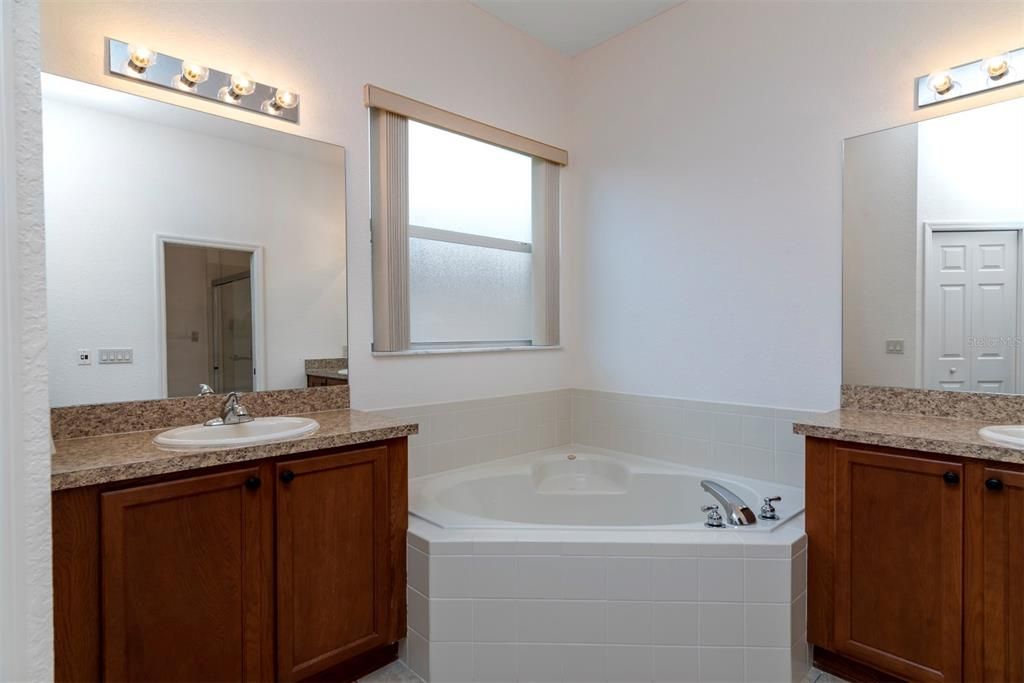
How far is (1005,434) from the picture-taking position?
5.85ft

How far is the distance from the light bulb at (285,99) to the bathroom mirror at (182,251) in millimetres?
113

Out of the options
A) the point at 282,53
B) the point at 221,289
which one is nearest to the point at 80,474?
the point at 221,289

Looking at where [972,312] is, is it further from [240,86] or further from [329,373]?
[240,86]

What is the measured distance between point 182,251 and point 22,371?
1.77 m

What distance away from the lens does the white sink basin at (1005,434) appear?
1.60 metres

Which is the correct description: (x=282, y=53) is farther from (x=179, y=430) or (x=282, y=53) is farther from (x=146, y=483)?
(x=146, y=483)

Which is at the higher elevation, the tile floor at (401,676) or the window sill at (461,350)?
the window sill at (461,350)

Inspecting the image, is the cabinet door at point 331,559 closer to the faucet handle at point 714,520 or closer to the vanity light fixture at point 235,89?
the faucet handle at point 714,520

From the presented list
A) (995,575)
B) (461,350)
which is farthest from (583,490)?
(995,575)

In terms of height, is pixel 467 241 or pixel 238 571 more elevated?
pixel 467 241

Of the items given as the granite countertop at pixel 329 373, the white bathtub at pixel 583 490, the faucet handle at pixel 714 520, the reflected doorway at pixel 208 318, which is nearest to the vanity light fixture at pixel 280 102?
the reflected doorway at pixel 208 318

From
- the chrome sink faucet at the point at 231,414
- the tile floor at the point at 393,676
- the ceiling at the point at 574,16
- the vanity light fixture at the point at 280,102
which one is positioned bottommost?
the tile floor at the point at 393,676

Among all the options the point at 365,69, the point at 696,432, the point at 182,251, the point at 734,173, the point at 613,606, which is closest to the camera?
the point at 613,606

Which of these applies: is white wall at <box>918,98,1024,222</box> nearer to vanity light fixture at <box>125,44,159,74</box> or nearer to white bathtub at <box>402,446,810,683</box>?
white bathtub at <box>402,446,810,683</box>
